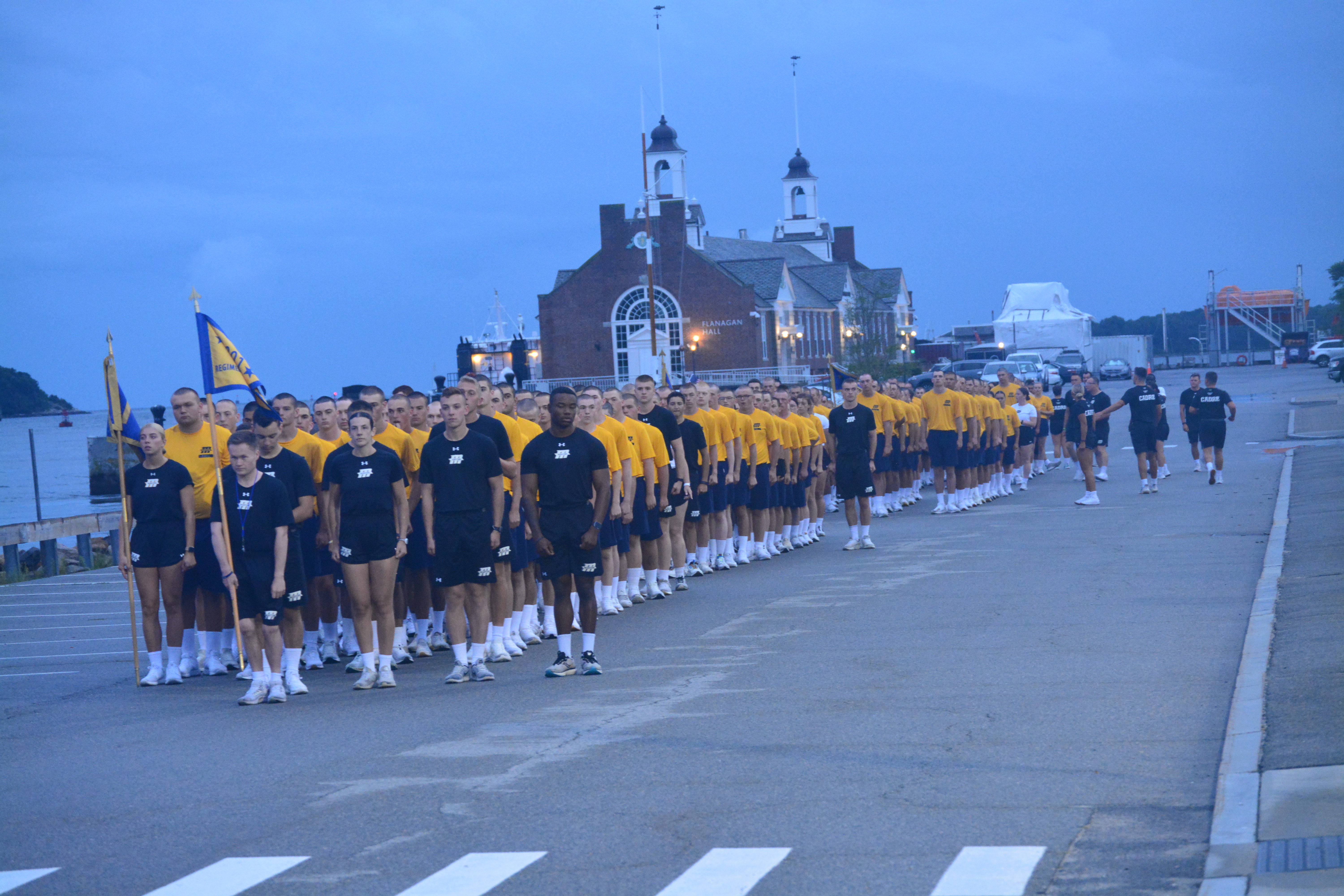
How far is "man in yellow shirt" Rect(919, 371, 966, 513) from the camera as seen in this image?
23141mm

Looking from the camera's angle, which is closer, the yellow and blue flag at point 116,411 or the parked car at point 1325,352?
the yellow and blue flag at point 116,411

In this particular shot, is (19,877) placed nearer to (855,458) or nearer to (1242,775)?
(1242,775)

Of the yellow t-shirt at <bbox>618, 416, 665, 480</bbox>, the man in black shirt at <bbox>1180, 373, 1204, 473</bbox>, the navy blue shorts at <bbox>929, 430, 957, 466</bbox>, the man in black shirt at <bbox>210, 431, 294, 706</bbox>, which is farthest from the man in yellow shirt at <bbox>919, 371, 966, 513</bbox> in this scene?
the man in black shirt at <bbox>210, 431, 294, 706</bbox>

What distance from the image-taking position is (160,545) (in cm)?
1152

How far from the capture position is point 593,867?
5.88 metres

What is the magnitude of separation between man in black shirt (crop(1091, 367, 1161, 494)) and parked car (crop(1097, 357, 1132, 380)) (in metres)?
58.6

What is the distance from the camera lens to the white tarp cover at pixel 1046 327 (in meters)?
80.2

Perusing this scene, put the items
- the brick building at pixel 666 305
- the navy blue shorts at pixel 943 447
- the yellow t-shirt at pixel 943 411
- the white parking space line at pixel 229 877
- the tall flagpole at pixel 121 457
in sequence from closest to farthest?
the white parking space line at pixel 229 877 < the tall flagpole at pixel 121 457 < the navy blue shorts at pixel 943 447 < the yellow t-shirt at pixel 943 411 < the brick building at pixel 666 305

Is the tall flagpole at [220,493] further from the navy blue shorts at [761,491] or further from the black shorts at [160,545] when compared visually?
the navy blue shorts at [761,491]

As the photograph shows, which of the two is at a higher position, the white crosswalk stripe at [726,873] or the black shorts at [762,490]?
the black shorts at [762,490]

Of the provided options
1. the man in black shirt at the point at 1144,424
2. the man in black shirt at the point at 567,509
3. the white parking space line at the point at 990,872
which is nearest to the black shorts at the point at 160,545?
the man in black shirt at the point at 567,509

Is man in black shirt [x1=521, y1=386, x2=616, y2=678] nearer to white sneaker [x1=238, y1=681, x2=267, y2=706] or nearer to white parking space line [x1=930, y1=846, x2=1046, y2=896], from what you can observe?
white sneaker [x1=238, y1=681, x2=267, y2=706]

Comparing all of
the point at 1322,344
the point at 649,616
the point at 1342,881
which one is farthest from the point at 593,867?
the point at 1322,344

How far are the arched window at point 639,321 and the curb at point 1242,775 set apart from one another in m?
67.4
